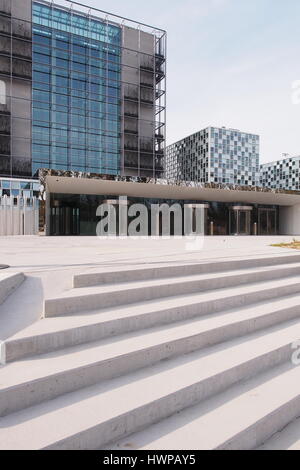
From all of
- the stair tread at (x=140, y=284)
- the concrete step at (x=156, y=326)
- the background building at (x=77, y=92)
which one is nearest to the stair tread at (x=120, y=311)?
the concrete step at (x=156, y=326)

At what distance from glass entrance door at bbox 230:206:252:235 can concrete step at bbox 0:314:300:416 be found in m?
20.1

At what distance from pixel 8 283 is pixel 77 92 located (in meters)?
47.7

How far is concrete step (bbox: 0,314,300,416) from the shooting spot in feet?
7.09

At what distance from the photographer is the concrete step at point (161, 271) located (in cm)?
386

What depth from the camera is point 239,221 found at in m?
23.0

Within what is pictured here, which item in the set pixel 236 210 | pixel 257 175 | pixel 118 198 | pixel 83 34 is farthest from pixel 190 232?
pixel 257 175

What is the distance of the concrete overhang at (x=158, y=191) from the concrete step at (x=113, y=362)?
12.3 metres

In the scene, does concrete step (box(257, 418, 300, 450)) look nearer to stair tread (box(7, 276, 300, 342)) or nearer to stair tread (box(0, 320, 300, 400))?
stair tread (box(0, 320, 300, 400))

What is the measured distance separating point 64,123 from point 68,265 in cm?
4381

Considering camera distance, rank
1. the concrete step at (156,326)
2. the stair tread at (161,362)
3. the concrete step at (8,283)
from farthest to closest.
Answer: the concrete step at (8,283) < the concrete step at (156,326) < the stair tread at (161,362)

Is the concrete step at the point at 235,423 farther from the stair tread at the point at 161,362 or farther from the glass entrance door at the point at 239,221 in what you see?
the glass entrance door at the point at 239,221

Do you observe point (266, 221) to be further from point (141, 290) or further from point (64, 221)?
point (141, 290)

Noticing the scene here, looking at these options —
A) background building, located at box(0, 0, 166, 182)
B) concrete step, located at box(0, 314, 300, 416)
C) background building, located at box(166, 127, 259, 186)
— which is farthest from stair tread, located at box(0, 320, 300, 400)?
background building, located at box(166, 127, 259, 186)
